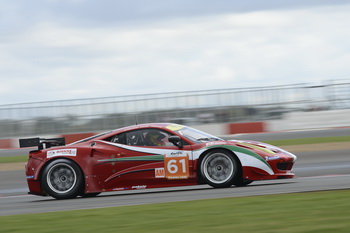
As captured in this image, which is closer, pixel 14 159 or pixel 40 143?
pixel 40 143

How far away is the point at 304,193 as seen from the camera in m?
8.66

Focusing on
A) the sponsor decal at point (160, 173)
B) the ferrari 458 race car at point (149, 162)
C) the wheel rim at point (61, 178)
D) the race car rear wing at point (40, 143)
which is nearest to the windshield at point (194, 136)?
the ferrari 458 race car at point (149, 162)

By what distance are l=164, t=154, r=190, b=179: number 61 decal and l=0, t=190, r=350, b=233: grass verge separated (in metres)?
1.91

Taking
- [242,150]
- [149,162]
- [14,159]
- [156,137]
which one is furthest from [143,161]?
[14,159]

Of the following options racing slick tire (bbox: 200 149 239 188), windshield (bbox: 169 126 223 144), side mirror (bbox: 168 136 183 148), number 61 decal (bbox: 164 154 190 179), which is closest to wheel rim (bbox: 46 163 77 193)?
number 61 decal (bbox: 164 154 190 179)

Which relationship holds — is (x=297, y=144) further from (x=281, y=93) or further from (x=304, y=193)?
(x=304, y=193)

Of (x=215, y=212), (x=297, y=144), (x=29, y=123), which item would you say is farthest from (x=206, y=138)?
(x=29, y=123)

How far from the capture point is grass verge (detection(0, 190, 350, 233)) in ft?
19.9

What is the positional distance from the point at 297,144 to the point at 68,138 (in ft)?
29.6

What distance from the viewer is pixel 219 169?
1027cm

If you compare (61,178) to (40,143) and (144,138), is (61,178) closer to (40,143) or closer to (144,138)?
(40,143)

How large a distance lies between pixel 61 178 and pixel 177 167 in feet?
6.72

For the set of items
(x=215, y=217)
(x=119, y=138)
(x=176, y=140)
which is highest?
(x=119, y=138)

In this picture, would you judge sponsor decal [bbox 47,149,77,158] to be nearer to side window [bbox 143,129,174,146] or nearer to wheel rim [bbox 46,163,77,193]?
wheel rim [bbox 46,163,77,193]
